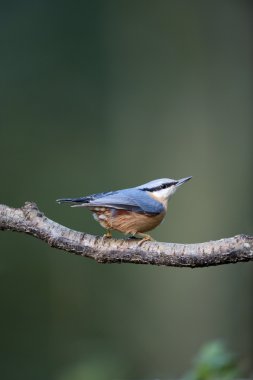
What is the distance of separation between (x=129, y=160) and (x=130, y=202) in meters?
2.58

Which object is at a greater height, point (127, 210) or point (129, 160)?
point (129, 160)

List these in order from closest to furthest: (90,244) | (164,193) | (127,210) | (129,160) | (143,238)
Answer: (90,244) < (143,238) < (127,210) < (164,193) < (129,160)

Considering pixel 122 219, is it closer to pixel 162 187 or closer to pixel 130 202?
pixel 130 202

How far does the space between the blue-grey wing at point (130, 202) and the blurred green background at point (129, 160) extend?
91.2 inches

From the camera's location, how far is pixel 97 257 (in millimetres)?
1814

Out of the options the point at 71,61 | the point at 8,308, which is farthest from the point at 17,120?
the point at 8,308

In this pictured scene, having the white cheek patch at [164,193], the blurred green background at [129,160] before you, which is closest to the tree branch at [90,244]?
the white cheek patch at [164,193]

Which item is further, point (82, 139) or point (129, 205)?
point (82, 139)

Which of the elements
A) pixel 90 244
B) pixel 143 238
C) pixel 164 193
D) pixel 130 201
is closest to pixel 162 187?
pixel 164 193

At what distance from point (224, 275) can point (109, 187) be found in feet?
3.78

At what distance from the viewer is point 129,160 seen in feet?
15.2

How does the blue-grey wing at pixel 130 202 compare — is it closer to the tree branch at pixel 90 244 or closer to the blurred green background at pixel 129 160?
the tree branch at pixel 90 244

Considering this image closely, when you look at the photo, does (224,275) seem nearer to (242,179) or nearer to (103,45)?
(242,179)

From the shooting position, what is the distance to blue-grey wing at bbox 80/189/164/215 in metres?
2.02
